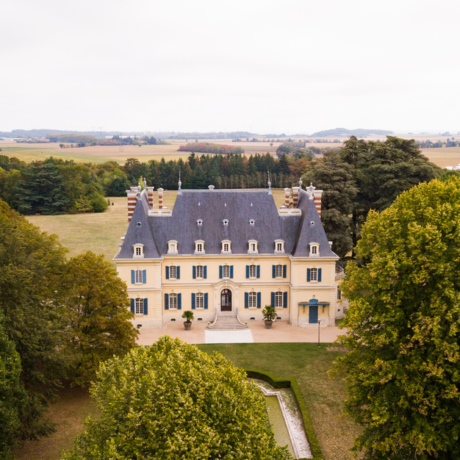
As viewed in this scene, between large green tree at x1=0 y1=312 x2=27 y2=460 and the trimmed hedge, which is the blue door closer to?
the trimmed hedge

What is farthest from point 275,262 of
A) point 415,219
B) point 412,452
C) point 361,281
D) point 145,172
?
point 145,172

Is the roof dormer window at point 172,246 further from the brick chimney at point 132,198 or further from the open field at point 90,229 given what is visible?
the open field at point 90,229

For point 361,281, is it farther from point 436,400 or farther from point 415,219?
point 436,400

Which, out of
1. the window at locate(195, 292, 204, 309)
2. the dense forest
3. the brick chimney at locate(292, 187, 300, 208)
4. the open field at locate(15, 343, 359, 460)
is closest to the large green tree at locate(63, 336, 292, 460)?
the open field at locate(15, 343, 359, 460)

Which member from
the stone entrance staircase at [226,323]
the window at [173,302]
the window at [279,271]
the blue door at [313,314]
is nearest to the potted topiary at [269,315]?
the stone entrance staircase at [226,323]

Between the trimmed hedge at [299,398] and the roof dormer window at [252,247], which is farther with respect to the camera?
the roof dormer window at [252,247]

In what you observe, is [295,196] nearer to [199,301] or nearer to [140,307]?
[199,301]

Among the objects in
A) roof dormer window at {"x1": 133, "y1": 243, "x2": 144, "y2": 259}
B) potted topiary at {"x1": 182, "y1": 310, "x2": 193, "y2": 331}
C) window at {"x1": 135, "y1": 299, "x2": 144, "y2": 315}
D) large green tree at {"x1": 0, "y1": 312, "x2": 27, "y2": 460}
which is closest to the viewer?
large green tree at {"x1": 0, "y1": 312, "x2": 27, "y2": 460}
